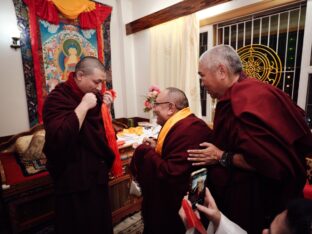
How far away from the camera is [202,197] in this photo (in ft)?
2.93

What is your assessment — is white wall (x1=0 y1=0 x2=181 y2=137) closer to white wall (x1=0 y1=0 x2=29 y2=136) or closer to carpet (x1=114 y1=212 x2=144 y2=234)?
white wall (x1=0 y1=0 x2=29 y2=136)

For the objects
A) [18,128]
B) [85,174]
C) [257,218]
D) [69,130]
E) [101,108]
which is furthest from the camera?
[18,128]

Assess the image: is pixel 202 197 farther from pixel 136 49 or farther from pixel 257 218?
pixel 136 49

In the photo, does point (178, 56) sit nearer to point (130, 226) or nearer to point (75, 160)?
point (75, 160)

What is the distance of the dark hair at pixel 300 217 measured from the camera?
502 millimetres

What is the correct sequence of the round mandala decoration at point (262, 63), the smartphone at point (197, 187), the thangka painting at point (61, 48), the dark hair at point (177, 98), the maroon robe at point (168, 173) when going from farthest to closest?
the thangka painting at point (61, 48)
the round mandala decoration at point (262, 63)
the dark hair at point (177, 98)
the maroon robe at point (168, 173)
the smartphone at point (197, 187)

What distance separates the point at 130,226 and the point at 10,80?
2.26m

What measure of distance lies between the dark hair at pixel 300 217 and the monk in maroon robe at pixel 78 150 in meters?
1.09

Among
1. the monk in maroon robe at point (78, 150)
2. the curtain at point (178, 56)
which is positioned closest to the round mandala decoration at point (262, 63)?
the curtain at point (178, 56)

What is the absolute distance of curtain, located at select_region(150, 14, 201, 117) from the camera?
8.86 feet

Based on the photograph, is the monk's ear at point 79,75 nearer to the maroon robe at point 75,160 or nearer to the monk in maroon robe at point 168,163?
the maroon robe at point 75,160

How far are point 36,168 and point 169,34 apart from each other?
94.8 inches

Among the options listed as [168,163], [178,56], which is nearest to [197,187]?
[168,163]

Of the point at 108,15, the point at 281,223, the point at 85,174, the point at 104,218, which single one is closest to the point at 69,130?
the point at 85,174
